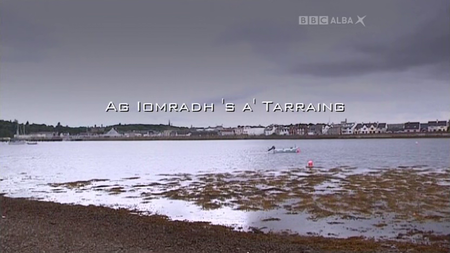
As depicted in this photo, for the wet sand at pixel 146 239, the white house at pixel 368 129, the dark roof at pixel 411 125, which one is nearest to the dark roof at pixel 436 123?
the dark roof at pixel 411 125

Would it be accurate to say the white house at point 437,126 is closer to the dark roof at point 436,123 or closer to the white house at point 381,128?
the dark roof at point 436,123

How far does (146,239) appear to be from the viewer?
358 inches

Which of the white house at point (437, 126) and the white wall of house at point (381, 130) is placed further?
the white wall of house at point (381, 130)

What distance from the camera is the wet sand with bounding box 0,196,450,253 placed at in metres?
8.13

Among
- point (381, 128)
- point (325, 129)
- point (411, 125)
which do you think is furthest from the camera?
point (381, 128)

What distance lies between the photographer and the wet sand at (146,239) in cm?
813

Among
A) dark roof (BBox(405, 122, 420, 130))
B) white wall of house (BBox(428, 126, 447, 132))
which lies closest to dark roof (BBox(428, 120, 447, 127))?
white wall of house (BBox(428, 126, 447, 132))

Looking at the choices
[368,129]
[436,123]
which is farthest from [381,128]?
[436,123]

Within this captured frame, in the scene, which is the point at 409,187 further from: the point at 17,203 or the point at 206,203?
the point at 17,203

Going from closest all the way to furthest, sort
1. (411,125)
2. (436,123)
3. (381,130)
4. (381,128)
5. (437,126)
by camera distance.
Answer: (437,126) < (436,123) < (411,125) < (381,130) < (381,128)

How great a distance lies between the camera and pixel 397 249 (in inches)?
341

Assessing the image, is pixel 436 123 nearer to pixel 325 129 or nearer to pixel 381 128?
pixel 381 128

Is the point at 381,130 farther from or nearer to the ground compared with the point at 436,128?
nearer to the ground

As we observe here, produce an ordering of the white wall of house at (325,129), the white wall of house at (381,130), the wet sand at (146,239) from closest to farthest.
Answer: the wet sand at (146,239) < the white wall of house at (325,129) < the white wall of house at (381,130)
